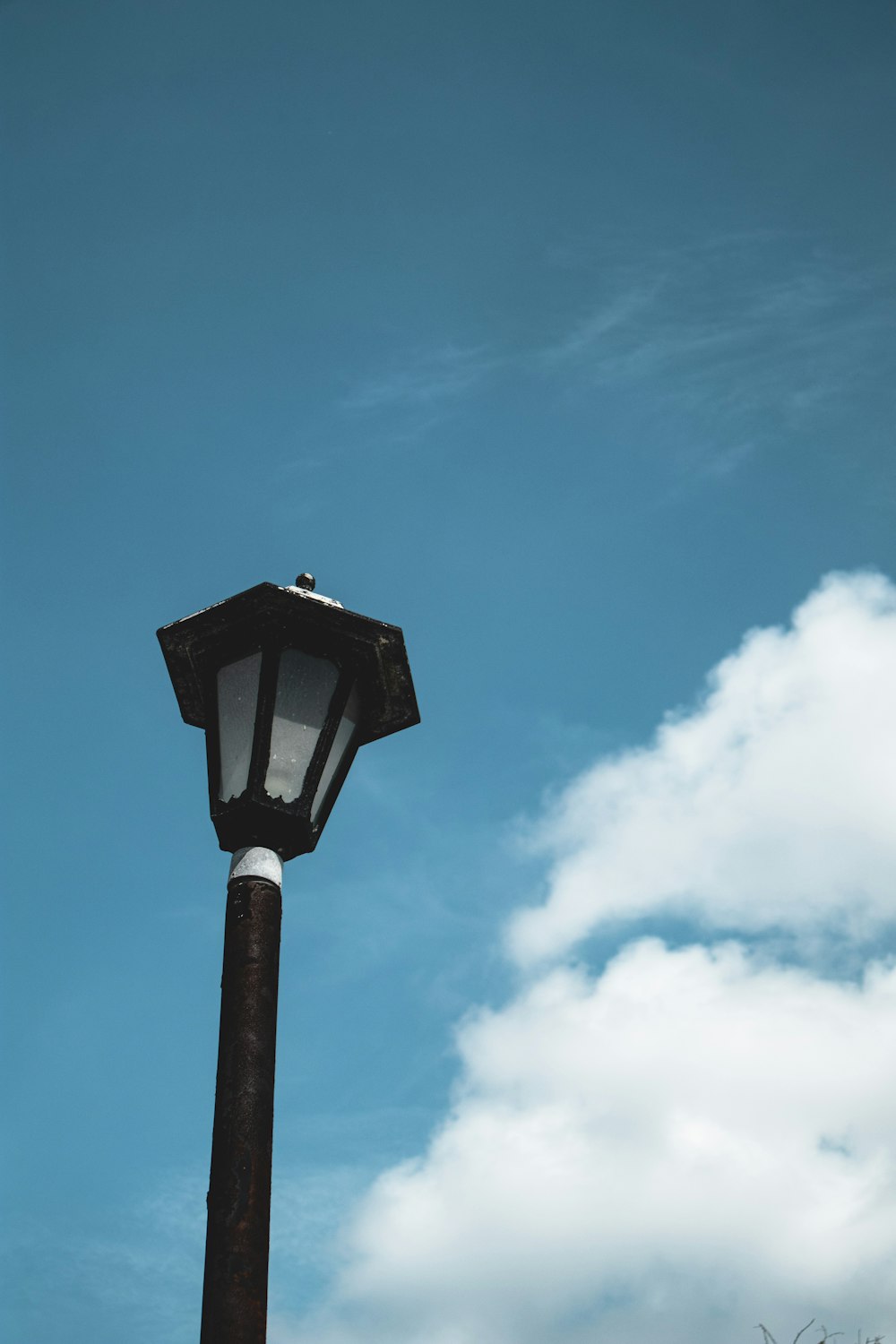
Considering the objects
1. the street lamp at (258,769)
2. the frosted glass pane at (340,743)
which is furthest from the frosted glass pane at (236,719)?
the frosted glass pane at (340,743)

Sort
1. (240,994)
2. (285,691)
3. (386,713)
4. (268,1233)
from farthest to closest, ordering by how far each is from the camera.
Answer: (386,713) → (285,691) → (240,994) → (268,1233)

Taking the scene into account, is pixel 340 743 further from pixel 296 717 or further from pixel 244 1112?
pixel 244 1112

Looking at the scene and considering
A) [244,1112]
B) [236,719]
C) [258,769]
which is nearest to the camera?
[244,1112]

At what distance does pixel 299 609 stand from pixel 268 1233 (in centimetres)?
205

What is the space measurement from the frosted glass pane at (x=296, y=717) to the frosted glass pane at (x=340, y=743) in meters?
0.08

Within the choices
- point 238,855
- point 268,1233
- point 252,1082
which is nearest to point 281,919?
point 238,855

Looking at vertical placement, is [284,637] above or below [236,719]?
above

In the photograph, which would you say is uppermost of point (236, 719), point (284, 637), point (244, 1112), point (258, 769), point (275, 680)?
point (284, 637)

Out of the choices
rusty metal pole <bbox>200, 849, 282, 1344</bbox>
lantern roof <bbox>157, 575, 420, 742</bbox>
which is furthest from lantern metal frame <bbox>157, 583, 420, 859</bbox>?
rusty metal pole <bbox>200, 849, 282, 1344</bbox>

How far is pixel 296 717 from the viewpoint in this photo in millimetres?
4262

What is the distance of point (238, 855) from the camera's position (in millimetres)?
4070

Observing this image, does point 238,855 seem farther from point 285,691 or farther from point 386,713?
point 386,713

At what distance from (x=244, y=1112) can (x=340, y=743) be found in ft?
4.56

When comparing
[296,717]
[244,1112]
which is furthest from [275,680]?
[244,1112]
